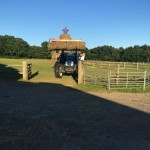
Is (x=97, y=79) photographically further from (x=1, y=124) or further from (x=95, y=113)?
(x=1, y=124)

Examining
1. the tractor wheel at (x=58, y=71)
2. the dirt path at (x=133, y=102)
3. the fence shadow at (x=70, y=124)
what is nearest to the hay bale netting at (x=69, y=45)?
the tractor wheel at (x=58, y=71)

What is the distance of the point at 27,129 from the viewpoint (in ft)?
26.1

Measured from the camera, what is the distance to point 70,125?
8.54m

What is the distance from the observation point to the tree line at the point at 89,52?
100 meters

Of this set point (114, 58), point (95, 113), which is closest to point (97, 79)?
point (95, 113)

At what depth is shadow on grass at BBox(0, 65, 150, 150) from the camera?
270 inches

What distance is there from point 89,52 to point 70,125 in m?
98.4

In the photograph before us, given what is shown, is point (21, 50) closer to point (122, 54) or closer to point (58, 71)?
point (122, 54)

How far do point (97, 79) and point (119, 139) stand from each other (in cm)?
1268

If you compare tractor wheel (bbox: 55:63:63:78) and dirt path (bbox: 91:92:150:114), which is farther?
tractor wheel (bbox: 55:63:63:78)

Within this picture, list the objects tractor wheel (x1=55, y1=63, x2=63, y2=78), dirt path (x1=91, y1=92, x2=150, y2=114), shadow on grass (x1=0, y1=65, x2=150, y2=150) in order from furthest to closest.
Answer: tractor wheel (x1=55, y1=63, x2=63, y2=78)
dirt path (x1=91, y1=92, x2=150, y2=114)
shadow on grass (x1=0, y1=65, x2=150, y2=150)

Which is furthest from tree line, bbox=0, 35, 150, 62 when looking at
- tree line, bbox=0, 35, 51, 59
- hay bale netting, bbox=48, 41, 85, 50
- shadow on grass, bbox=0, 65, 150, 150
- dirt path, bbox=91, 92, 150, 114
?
shadow on grass, bbox=0, 65, 150, 150

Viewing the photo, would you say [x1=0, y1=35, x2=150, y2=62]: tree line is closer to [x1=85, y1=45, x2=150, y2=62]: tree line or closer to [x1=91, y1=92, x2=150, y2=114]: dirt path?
[x1=85, y1=45, x2=150, y2=62]: tree line

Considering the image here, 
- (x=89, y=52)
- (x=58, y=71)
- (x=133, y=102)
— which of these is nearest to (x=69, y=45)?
(x=58, y=71)
